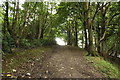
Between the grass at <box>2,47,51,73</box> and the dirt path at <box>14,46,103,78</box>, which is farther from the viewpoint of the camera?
the grass at <box>2,47,51,73</box>

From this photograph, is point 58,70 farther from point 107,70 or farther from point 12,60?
point 107,70

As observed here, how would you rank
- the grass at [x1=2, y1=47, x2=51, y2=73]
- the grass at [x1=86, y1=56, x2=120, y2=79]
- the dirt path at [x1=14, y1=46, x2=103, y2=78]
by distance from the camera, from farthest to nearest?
1. the grass at [x1=86, y1=56, x2=120, y2=79]
2. the grass at [x1=2, y1=47, x2=51, y2=73]
3. the dirt path at [x1=14, y1=46, x2=103, y2=78]

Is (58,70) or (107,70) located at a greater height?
(58,70)

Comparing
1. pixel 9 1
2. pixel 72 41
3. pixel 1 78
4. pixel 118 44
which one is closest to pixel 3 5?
pixel 9 1

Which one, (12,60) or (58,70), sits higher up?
(12,60)

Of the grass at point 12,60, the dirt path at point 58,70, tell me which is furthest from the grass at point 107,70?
the grass at point 12,60

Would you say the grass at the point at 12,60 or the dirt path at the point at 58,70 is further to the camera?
the grass at the point at 12,60

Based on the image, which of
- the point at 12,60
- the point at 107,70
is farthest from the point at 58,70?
the point at 107,70

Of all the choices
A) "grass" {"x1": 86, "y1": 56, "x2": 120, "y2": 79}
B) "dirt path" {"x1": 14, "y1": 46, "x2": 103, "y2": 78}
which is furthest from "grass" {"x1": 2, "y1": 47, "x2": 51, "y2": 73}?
"grass" {"x1": 86, "y1": 56, "x2": 120, "y2": 79}

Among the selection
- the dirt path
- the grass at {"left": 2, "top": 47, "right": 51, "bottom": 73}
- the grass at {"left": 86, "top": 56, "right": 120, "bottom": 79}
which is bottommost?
the grass at {"left": 86, "top": 56, "right": 120, "bottom": 79}

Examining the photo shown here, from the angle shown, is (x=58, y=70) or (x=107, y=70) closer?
(x=58, y=70)

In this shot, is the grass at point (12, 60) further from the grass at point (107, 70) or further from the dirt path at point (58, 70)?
the grass at point (107, 70)

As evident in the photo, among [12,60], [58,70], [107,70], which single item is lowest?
[107,70]

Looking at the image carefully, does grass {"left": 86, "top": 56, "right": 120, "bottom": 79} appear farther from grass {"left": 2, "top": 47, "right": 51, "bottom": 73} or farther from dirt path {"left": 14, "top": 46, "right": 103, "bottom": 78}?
grass {"left": 2, "top": 47, "right": 51, "bottom": 73}
